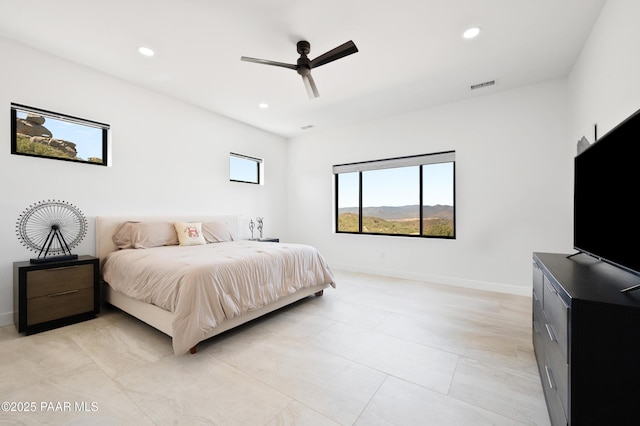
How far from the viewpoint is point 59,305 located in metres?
2.60

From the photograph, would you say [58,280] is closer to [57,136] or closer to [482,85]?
[57,136]

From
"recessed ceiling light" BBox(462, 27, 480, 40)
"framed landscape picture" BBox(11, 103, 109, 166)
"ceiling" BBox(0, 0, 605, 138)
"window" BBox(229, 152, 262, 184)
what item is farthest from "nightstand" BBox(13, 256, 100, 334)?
"recessed ceiling light" BBox(462, 27, 480, 40)

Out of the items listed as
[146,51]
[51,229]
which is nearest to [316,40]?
[146,51]

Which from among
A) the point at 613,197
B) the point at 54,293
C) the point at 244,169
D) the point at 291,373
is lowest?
the point at 291,373

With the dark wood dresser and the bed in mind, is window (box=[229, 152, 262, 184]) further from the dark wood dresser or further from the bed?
the dark wood dresser

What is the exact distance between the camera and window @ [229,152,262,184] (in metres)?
5.02

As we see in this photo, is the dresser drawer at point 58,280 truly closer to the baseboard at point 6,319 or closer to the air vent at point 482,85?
the baseboard at point 6,319

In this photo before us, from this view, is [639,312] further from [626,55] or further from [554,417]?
[626,55]

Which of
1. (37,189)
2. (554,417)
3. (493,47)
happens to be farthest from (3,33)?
(554,417)

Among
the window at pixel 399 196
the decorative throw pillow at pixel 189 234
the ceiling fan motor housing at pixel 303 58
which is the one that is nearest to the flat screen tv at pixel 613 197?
the ceiling fan motor housing at pixel 303 58

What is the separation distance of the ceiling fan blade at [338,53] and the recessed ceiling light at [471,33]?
1093 millimetres

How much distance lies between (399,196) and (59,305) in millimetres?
4740

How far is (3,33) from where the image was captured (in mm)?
2570

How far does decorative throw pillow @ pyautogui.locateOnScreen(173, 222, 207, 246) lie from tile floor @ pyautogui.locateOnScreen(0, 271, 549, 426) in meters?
1.12
